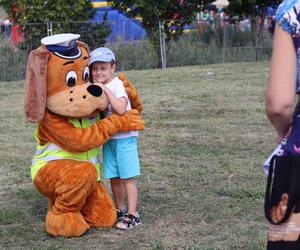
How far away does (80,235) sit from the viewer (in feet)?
14.8

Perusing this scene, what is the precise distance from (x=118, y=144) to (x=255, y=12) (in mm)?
15744

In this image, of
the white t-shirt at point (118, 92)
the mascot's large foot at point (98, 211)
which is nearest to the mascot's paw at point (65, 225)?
the mascot's large foot at point (98, 211)

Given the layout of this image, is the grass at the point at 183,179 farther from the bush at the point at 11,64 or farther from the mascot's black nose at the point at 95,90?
the bush at the point at 11,64

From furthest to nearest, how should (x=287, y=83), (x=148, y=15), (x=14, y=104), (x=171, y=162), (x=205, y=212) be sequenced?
(x=148, y=15), (x=14, y=104), (x=171, y=162), (x=205, y=212), (x=287, y=83)

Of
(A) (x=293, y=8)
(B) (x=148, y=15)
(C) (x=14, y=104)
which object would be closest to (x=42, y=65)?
(A) (x=293, y=8)

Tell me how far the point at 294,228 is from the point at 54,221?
2.48 m

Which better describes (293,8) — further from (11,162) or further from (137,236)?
(11,162)

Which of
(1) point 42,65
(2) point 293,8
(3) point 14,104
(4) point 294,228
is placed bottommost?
(3) point 14,104

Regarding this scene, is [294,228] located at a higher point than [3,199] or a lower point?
higher

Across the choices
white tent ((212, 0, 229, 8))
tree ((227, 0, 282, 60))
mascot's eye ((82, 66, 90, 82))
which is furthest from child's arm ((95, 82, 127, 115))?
white tent ((212, 0, 229, 8))

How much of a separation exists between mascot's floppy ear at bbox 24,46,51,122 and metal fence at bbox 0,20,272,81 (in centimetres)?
1125

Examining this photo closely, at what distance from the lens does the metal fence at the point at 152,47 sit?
626 inches

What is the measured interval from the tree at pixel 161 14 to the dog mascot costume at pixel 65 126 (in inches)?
522

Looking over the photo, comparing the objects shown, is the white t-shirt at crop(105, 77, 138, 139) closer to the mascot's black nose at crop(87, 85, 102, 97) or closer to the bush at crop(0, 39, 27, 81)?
the mascot's black nose at crop(87, 85, 102, 97)
